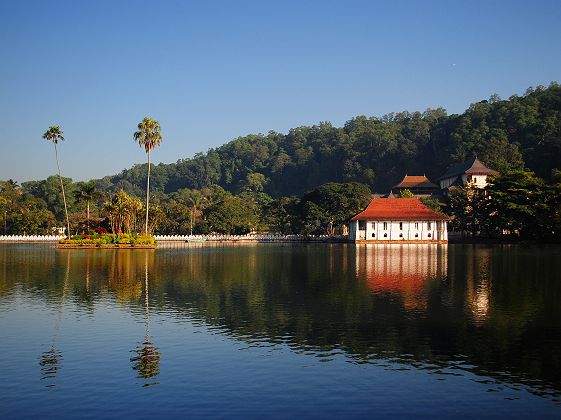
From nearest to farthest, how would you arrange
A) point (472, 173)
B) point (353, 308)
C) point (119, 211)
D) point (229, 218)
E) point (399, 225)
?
1. point (353, 308)
2. point (119, 211)
3. point (399, 225)
4. point (229, 218)
5. point (472, 173)

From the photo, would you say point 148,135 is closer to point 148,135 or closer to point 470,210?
point 148,135

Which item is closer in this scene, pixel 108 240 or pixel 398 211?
pixel 108 240

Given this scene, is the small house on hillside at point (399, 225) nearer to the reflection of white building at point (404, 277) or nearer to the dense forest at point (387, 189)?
the dense forest at point (387, 189)

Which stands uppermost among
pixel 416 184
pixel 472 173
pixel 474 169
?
pixel 474 169

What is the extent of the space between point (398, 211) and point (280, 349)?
3555 inches

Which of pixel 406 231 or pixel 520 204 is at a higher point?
pixel 520 204

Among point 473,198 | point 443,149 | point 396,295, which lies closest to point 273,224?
point 473,198

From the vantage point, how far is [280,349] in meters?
19.0

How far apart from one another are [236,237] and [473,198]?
42349mm

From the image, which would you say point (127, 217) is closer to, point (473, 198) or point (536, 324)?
point (473, 198)

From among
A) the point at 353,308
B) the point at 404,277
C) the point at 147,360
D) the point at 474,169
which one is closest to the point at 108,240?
the point at 404,277

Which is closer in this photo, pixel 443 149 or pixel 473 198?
pixel 473 198

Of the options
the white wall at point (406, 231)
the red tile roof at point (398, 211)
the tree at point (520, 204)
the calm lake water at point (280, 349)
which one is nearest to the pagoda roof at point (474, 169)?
the red tile roof at point (398, 211)

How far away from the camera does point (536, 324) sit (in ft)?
75.0
